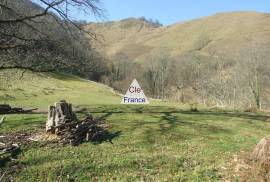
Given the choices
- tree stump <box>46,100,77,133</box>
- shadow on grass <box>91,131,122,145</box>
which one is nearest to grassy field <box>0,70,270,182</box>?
shadow on grass <box>91,131,122,145</box>

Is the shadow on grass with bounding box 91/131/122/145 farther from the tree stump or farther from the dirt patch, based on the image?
the dirt patch

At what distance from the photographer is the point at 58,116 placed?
15.7 metres

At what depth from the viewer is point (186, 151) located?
580 inches

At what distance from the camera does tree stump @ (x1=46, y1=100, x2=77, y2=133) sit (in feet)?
50.9

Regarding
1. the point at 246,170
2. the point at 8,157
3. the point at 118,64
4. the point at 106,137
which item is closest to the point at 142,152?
the point at 106,137

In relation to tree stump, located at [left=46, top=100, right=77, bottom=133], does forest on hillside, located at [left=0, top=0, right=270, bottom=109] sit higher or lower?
higher

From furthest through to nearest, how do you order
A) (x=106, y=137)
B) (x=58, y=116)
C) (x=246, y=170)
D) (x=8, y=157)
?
1. (x=106, y=137)
2. (x=58, y=116)
3. (x=8, y=157)
4. (x=246, y=170)

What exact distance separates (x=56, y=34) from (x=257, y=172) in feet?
54.7

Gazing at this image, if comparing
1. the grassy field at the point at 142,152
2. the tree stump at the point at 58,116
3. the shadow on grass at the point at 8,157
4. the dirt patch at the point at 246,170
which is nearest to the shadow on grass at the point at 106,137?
the grassy field at the point at 142,152

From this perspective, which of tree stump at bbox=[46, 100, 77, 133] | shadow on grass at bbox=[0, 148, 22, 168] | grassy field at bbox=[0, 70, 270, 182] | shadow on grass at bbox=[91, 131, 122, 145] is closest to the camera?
grassy field at bbox=[0, 70, 270, 182]

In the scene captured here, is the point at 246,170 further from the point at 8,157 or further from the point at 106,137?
the point at 8,157

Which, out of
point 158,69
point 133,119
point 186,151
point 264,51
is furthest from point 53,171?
point 158,69

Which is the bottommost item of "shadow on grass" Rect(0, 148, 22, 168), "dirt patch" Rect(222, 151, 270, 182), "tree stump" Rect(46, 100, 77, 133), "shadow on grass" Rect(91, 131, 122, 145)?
"dirt patch" Rect(222, 151, 270, 182)

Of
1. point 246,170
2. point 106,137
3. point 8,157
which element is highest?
point 106,137
